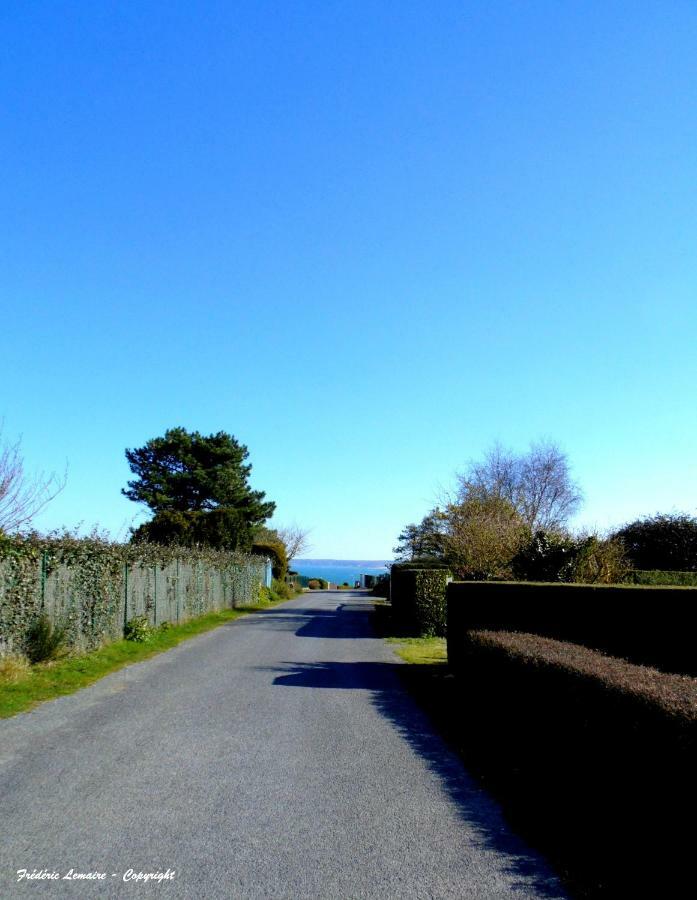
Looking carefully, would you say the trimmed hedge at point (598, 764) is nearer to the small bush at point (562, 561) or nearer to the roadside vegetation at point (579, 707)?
the roadside vegetation at point (579, 707)

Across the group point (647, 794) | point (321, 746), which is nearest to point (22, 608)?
point (321, 746)

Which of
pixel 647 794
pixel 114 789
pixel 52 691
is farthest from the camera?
pixel 52 691

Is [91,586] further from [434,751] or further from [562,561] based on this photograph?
[562,561]

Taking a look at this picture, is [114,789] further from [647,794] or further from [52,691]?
[52,691]

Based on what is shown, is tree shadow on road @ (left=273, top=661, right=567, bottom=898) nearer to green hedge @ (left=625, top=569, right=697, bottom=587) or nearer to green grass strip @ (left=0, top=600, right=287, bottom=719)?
green grass strip @ (left=0, top=600, right=287, bottom=719)

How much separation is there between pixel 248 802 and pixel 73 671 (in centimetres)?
787

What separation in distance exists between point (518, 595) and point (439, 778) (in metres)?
7.55

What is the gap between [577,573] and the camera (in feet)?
59.8

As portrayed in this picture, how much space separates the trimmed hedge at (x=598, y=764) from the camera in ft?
14.4

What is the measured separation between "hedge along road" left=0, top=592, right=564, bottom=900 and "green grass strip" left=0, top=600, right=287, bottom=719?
19.6 inches

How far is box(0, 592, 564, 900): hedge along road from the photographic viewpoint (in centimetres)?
434

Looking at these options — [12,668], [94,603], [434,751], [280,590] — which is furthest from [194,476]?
[434,751]

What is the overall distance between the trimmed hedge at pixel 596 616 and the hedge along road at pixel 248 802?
3.92 m

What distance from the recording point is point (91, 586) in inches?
595
